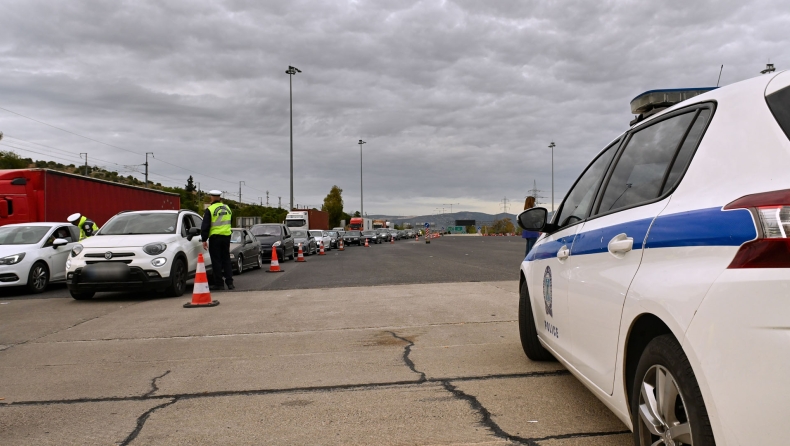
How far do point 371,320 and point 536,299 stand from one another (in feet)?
11.4

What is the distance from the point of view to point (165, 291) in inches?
440

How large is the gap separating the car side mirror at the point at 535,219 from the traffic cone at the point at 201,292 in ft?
20.2

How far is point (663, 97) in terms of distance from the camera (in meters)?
3.53

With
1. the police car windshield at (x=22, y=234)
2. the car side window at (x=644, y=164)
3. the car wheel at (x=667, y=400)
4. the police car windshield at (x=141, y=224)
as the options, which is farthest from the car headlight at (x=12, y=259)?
the car wheel at (x=667, y=400)

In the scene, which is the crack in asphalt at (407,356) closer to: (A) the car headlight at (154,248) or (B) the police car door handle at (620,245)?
(B) the police car door handle at (620,245)

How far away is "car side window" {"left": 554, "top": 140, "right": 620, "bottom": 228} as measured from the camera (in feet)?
12.8

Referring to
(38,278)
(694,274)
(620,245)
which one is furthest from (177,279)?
(694,274)

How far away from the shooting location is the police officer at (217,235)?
448 inches

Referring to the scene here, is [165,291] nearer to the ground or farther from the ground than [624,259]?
nearer to the ground

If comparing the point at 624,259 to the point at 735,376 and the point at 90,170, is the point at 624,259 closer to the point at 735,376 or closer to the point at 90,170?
the point at 735,376

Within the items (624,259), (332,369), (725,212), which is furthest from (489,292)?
(725,212)

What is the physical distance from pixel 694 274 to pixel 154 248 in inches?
390

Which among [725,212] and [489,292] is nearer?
[725,212]

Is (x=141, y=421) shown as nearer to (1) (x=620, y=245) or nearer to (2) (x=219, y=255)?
(1) (x=620, y=245)
